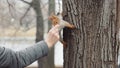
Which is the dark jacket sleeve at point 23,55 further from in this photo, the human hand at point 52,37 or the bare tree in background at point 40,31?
the bare tree in background at point 40,31

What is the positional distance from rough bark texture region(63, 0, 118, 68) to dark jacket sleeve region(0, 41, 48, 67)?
39 centimetres

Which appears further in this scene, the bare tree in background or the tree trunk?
the tree trunk

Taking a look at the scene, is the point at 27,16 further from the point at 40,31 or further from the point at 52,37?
the point at 52,37

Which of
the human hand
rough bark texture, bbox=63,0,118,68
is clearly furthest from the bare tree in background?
the human hand

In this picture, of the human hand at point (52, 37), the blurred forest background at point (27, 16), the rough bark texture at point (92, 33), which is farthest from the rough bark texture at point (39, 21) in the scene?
the human hand at point (52, 37)

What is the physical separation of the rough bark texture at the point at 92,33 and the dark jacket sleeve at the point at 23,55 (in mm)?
388

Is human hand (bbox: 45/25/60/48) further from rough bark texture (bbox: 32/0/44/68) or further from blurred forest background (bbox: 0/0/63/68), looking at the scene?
rough bark texture (bbox: 32/0/44/68)

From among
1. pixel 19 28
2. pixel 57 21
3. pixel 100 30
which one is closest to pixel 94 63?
pixel 100 30

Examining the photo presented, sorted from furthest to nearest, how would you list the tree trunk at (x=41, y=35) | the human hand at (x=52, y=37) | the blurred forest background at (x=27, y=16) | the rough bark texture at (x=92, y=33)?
the tree trunk at (x=41, y=35)
the blurred forest background at (x=27, y=16)
the rough bark texture at (x=92, y=33)
the human hand at (x=52, y=37)

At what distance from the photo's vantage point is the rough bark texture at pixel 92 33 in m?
3.45

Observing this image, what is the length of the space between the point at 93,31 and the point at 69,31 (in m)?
0.21

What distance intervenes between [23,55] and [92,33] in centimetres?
70

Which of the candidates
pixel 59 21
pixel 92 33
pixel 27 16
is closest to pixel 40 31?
pixel 27 16

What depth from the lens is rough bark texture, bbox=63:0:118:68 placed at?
3.45m
